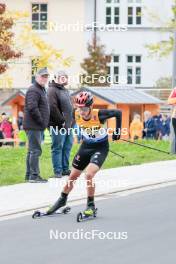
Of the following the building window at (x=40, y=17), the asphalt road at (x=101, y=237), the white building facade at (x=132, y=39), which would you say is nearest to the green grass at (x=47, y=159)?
the asphalt road at (x=101, y=237)

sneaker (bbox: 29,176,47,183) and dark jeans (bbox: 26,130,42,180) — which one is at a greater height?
dark jeans (bbox: 26,130,42,180)

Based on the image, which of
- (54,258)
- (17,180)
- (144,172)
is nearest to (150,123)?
(144,172)

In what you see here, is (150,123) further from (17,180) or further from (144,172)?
(17,180)

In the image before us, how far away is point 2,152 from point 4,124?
27.9 ft

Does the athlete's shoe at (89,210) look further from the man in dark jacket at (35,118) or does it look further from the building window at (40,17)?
the building window at (40,17)

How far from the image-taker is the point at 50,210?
41.8 feet

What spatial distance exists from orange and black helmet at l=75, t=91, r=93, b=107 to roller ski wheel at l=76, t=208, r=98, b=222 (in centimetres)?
139

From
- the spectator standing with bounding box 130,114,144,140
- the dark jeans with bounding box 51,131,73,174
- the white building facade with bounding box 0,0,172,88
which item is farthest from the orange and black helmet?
the white building facade with bounding box 0,0,172,88

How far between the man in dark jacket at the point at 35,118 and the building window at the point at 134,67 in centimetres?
4106

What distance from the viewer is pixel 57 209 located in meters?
12.8

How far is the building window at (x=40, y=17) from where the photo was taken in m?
53.8

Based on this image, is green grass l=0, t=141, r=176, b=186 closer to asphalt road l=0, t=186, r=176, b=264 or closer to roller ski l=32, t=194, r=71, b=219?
roller ski l=32, t=194, r=71, b=219

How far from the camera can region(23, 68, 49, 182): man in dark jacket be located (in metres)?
16.0

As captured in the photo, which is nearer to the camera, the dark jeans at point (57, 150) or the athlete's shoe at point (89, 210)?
the athlete's shoe at point (89, 210)
